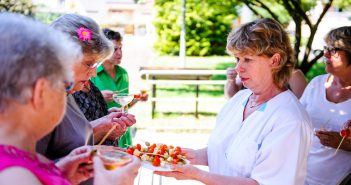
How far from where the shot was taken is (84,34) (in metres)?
1.86

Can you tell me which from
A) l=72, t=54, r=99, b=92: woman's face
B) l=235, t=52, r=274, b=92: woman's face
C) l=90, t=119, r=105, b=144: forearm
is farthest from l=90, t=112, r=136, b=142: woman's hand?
l=235, t=52, r=274, b=92: woman's face

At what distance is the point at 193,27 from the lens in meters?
19.2

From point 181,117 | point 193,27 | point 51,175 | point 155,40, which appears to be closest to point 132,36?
point 155,40

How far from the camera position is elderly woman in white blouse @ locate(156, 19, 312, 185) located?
6.36 feet

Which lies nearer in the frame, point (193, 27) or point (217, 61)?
point (217, 61)

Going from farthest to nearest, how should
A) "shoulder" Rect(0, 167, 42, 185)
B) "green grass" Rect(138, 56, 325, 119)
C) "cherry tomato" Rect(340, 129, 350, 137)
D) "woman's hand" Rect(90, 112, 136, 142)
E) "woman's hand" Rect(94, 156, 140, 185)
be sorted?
"green grass" Rect(138, 56, 325, 119) → "cherry tomato" Rect(340, 129, 350, 137) → "woman's hand" Rect(90, 112, 136, 142) → "woman's hand" Rect(94, 156, 140, 185) → "shoulder" Rect(0, 167, 42, 185)

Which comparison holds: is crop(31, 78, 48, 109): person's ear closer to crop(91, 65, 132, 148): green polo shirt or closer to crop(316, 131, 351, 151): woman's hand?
crop(316, 131, 351, 151): woman's hand

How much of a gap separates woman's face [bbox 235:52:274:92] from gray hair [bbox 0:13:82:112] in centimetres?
124

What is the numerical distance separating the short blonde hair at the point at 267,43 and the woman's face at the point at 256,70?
0.03 metres

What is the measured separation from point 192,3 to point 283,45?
639 inches

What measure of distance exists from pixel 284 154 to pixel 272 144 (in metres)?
0.07

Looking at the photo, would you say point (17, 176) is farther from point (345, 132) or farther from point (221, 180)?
point (345, 132)

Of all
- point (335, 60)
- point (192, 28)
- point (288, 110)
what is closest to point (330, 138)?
point (335, 60)

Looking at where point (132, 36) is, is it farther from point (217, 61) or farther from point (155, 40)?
point (217, 61)
